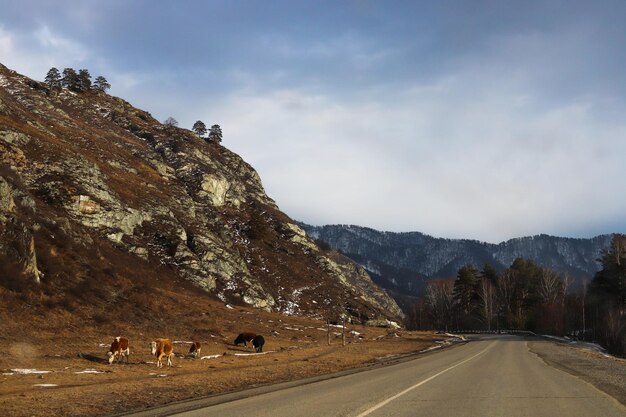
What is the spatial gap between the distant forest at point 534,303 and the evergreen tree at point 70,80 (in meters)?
117

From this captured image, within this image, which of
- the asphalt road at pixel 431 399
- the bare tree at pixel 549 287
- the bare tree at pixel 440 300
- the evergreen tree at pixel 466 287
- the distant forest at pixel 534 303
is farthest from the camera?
the bare tree at pixel 440 300

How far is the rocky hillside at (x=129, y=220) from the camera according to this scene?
118ft

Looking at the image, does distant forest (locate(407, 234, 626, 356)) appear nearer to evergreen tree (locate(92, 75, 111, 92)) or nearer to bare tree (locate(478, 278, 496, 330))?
bare tree (locate(478, 278, 496, 330))

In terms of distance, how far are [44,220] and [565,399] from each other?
→ 40.5m

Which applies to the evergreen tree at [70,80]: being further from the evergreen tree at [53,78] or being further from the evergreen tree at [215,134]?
the evergreen tree at [215,134]

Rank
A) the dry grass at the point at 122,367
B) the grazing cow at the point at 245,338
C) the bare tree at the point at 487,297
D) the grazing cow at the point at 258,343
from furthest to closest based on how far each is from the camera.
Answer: the bare tree at the point at 487,297 → the grazing cow at the point at 245,338 → the grazing cow at the point at 258,343 → the dry grass at the point at 122,367

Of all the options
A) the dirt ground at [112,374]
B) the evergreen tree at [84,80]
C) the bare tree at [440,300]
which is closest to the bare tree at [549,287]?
the bare tree at [440,300]

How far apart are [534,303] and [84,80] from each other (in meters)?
135

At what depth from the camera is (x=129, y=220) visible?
2382 inches

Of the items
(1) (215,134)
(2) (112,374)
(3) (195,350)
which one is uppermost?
(1) (215,134)

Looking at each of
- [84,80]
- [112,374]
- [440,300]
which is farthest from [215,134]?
[112,374]

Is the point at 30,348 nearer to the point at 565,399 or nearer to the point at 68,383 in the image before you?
the point at 68,383

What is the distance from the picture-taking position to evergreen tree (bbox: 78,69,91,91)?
434 feet

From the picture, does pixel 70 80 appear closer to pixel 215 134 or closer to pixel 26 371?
pixel 215 134
